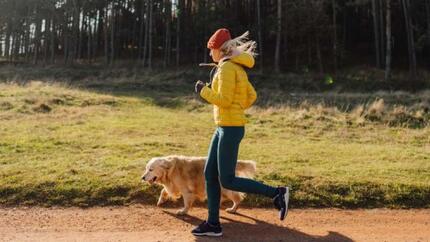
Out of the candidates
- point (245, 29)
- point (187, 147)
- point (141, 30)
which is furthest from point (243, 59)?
point (141, 30)

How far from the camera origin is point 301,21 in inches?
1559

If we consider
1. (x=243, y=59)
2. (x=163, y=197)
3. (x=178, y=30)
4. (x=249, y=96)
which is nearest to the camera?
(x=243, y=59)

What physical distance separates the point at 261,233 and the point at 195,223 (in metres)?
0.98

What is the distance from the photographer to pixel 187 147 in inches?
490

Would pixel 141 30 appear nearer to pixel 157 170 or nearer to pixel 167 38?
pixel 167 38

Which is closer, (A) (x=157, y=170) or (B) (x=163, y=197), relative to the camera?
(A) (x=157, y=170)

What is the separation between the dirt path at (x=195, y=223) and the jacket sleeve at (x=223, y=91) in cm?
166

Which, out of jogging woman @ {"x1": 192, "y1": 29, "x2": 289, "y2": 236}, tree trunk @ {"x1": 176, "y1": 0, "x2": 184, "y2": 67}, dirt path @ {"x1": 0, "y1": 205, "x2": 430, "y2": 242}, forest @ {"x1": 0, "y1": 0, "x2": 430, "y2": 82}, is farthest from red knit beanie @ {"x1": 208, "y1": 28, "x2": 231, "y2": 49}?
tree trunk @ {"x1": 176, "y1": 0, "x2": 184, "y2": 67}

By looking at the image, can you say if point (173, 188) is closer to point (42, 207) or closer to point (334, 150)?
point (42, 207)

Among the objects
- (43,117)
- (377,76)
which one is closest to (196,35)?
(377,76)

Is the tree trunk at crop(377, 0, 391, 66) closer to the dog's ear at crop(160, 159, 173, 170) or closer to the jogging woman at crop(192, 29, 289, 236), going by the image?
the dog's ear at crop(160, 159, 173, 170)

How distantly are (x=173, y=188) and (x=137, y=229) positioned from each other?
1.13 metres

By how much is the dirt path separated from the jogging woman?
595 millimetres

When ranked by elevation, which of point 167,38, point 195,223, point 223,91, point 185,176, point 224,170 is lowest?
point 195,223
